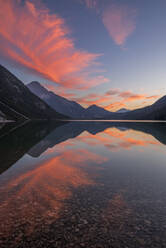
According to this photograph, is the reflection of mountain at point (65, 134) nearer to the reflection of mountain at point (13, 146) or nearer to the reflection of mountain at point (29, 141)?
the reflection of mountain at point (29, 141)

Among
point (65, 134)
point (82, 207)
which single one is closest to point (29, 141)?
point (65, 134)

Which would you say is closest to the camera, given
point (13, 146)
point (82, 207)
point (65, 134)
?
point (82, 207)

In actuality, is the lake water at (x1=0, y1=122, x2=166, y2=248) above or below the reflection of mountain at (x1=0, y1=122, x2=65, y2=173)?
below

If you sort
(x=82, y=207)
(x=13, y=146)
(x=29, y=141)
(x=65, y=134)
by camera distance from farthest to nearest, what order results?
(x=65, y=134) → (x=29, y=141) → (x=13, y=146) → (x=82, y=207)

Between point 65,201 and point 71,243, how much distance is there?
165 inches

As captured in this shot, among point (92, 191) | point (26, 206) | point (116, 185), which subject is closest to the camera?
point (26, 206)

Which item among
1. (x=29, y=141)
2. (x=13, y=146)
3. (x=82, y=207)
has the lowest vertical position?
(x=82, y=207)

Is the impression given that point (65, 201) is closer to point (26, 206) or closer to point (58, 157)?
point (26, 206)

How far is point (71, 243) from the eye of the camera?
7559mm

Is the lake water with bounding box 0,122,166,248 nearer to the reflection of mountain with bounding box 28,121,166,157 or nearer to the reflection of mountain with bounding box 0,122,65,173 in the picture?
the reflection of mountain with bounding box 0,122,65,173

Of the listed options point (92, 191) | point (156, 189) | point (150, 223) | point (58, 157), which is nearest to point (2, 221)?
point (92, 191)

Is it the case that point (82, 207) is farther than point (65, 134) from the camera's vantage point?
No

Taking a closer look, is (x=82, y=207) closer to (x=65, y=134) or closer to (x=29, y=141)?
(x=29, y=141)

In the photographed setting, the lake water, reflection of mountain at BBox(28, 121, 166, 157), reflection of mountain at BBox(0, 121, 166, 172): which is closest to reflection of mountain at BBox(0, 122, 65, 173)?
reflection of mountain at BBox(0, 121, 166, 172)
